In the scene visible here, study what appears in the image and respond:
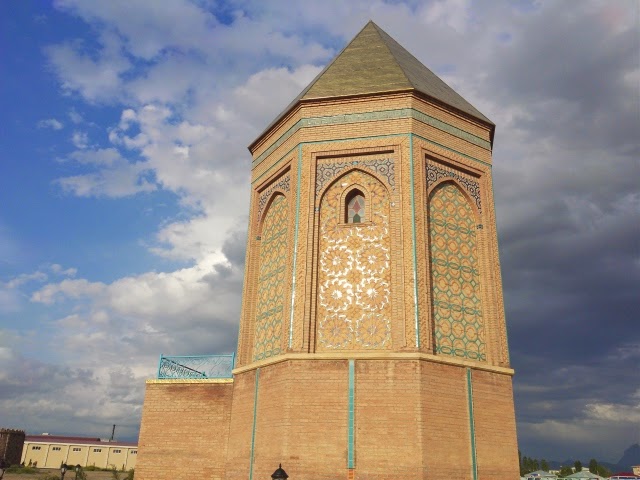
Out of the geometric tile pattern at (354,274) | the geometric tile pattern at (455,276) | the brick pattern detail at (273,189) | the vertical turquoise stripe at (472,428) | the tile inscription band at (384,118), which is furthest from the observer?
the brick pattern detail at (273,189)

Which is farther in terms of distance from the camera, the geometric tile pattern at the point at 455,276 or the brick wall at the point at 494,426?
the geometric tile pattern at the point at 455,276

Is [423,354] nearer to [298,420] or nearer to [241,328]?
[298,420]

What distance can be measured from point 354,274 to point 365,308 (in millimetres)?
601

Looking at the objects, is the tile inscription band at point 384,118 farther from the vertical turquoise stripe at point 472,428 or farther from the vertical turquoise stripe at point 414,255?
the vertical turquoise stripe at point 472,428

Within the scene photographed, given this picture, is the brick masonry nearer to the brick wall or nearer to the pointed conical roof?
the brick wall

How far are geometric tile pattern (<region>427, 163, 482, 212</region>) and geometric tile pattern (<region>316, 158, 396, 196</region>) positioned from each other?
2.30ft

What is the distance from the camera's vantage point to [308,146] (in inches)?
396

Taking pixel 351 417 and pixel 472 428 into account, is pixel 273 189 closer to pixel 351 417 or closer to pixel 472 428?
pixel 351 417

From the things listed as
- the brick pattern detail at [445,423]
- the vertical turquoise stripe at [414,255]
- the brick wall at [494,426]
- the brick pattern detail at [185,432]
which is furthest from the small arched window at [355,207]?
the brick pattern detail at [185,432]

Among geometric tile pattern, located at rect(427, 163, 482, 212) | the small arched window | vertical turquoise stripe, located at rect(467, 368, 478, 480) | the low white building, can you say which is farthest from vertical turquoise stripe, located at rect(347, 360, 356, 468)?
the low white building

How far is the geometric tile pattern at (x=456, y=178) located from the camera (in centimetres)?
985

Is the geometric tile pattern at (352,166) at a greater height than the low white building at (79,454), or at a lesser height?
greater

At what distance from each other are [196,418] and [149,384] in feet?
4.06

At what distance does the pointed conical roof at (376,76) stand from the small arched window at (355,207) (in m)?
1.80
